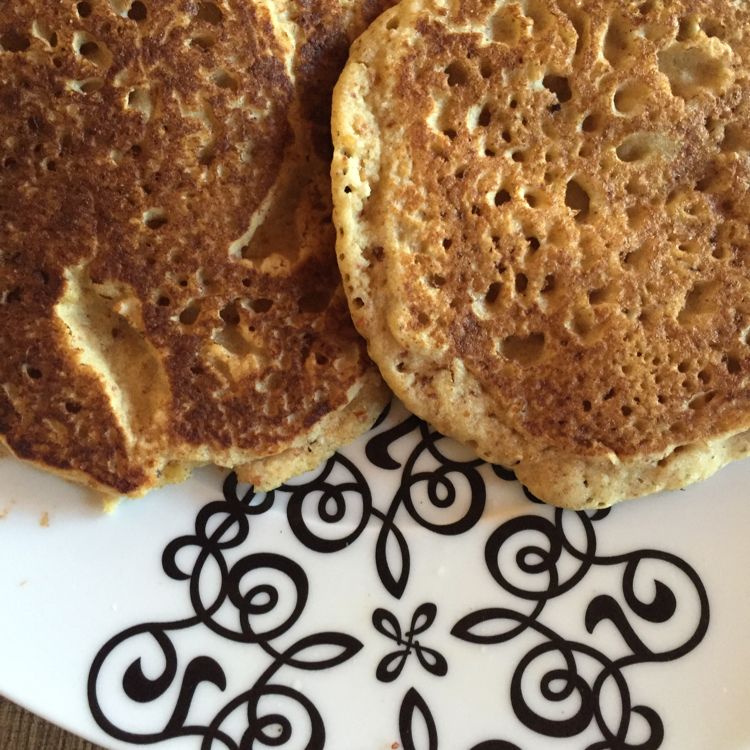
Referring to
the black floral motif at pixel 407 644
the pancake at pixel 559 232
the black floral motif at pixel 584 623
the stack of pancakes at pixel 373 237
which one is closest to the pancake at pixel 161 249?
the stack of pancakes at pixel 373 237

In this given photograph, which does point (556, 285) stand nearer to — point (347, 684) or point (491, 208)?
point (491, 208)

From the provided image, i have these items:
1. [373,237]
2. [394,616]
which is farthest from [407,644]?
[373,237]

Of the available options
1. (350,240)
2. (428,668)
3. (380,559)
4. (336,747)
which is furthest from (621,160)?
(336,747)

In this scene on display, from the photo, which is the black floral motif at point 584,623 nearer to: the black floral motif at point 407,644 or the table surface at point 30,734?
the black floral motif at point 407,644

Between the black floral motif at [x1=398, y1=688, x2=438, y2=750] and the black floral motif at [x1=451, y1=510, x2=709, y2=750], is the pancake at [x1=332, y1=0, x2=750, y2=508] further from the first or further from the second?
the black floral motif at [x1=398, y1=688, x2=438, y2=750]

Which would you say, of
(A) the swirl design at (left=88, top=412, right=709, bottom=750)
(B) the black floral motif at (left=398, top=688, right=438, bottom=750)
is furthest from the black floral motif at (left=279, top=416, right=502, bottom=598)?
A: (B) the black floral motif at (left=398, top=688, right=438, bottom=750)

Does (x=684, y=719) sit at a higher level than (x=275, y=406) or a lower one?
lower
